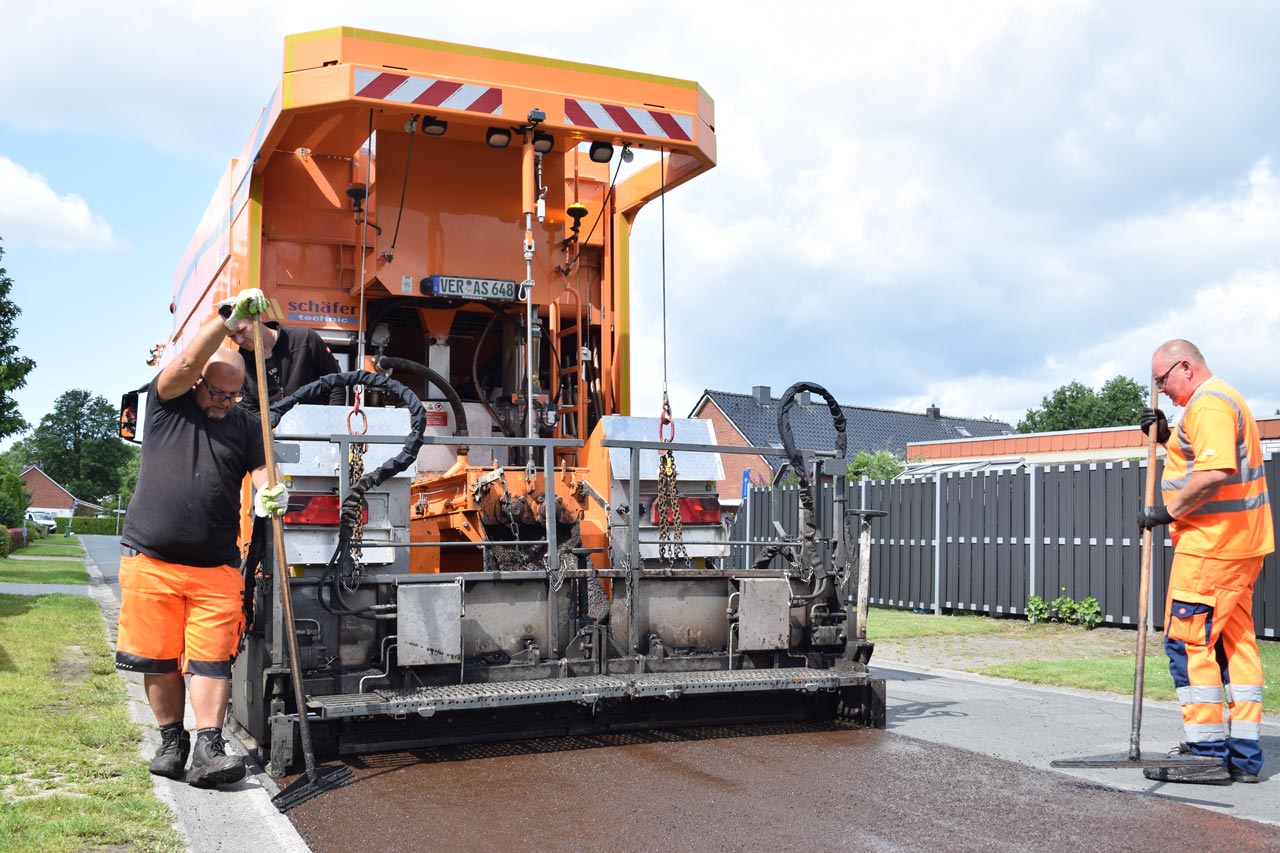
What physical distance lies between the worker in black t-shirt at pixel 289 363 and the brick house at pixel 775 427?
2988 centimetres

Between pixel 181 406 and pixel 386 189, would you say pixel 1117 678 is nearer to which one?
pixel 386 189

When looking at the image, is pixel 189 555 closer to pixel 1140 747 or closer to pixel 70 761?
pixel 70 761

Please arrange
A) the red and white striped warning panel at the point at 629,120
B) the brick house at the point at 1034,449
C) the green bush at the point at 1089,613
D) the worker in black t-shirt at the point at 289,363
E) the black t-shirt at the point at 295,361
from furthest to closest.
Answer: the brick house at the point at 1034,449 < the green bush at the point at 1089,613 < the red and white striped warning panel at the point at 629,120 < the black t-shirt at the point at 295,361 < the worker in black t-shirt at the point at 289,363

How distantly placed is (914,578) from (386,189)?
1075 cm

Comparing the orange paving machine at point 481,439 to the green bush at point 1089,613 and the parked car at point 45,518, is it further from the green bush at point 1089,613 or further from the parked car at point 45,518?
the parked car at point 45,518

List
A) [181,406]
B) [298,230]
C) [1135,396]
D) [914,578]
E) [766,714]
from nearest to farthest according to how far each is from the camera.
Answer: [181,406] < [766,714] < [298,230] < [914,578] < [1135,396]

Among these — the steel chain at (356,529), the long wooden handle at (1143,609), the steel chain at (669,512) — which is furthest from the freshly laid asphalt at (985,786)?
the steel chain at (669,512)

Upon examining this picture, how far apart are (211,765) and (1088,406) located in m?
74.8

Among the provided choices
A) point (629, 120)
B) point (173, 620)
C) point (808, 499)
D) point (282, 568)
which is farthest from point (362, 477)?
point (629, 120)

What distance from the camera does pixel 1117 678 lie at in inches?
336

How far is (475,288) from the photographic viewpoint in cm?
730

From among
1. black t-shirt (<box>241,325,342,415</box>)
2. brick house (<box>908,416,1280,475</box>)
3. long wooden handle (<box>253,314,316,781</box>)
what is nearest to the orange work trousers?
long wooden handle (<box>253,314,316,781</box>)

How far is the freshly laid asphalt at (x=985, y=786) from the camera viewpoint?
13.4ft

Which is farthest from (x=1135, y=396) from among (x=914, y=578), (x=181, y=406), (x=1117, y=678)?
(x=181, y=406)
